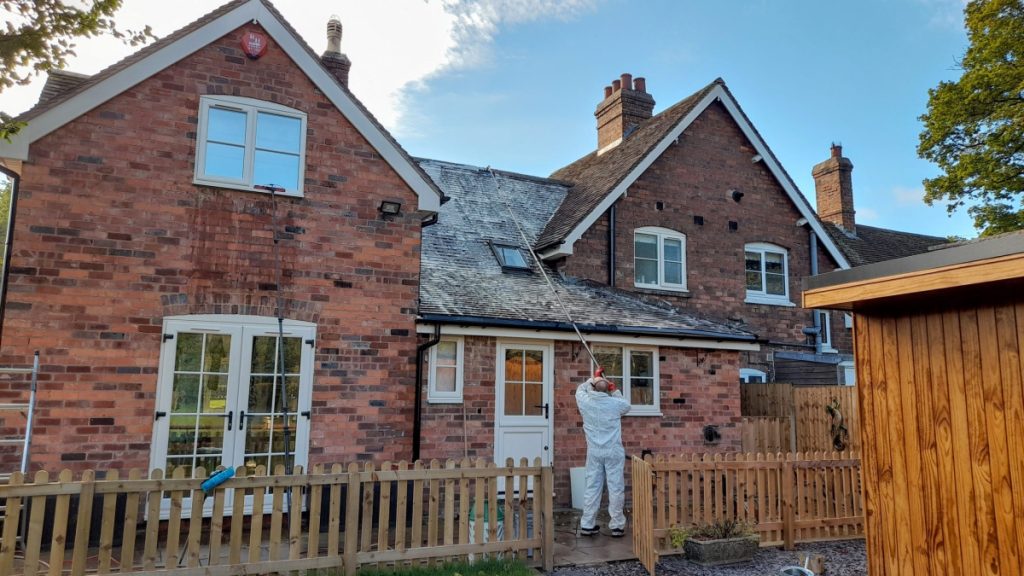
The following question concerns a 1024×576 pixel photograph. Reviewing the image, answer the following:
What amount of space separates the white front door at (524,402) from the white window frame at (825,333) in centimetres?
893

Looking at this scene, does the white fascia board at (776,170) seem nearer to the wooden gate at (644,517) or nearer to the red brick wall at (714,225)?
the red brick wall at (714,225)

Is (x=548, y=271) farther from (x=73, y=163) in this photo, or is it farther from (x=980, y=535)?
(x=980, y=535)

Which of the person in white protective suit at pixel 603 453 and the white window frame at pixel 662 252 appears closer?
the person in white protective suit at pixel 603 453

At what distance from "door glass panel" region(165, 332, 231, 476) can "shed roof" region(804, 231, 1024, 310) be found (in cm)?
726

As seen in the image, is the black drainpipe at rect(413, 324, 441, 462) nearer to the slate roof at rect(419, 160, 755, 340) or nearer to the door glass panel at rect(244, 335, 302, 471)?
the slate roof at rect(419, 160, 755, 340)

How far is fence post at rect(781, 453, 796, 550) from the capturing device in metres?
8.15

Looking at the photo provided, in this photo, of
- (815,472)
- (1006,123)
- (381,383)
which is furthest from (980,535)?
(1006,123)

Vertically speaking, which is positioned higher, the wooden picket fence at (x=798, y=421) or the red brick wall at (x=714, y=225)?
the red brick wall at (x=714, y=225)

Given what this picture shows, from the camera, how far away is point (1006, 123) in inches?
649

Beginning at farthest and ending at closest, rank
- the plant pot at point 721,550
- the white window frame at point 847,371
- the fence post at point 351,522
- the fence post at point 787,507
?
the white window frame at point 847,371
the fence post at point 787,507
the plant pot at point 721,550
the fence post at point 351,522

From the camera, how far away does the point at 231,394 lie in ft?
28.5

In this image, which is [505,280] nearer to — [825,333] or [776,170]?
[776,170]

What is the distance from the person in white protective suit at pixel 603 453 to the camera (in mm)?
8641

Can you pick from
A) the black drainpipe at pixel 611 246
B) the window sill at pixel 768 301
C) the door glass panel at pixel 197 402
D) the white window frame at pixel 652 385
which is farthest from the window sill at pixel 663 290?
the door glass panel at pixel 197 402
